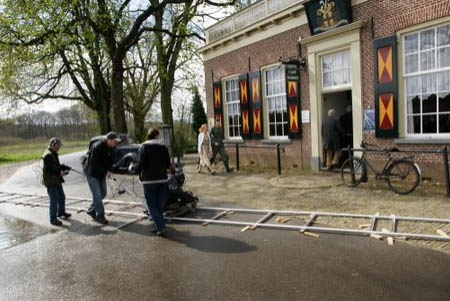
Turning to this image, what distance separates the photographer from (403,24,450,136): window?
8.16 meters

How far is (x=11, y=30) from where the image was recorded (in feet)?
50.6

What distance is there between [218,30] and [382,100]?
340 inches

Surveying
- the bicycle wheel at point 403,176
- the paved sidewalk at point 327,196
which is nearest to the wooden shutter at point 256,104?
the paved sidewalk at point 327,196

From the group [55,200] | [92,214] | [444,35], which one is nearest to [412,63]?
[444,35]

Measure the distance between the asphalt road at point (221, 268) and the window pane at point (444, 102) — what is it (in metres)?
5.00

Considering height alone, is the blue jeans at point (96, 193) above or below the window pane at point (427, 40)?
below

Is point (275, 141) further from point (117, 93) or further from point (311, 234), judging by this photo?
point (117, 93)

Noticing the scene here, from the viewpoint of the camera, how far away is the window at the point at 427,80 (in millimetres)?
8156

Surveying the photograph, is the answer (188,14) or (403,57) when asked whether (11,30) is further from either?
(403,57)

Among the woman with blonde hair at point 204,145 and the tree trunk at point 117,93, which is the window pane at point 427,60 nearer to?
the woman with blonde hair at point 204,145

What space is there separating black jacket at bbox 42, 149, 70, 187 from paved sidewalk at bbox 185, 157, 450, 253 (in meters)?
3.37

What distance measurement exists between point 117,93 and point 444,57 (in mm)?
13169

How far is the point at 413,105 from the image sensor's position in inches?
348

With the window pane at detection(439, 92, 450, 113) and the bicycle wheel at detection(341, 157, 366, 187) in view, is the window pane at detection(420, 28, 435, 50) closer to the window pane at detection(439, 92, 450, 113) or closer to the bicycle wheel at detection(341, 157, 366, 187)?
the window pane at detection(439, 92, 450, 113)
